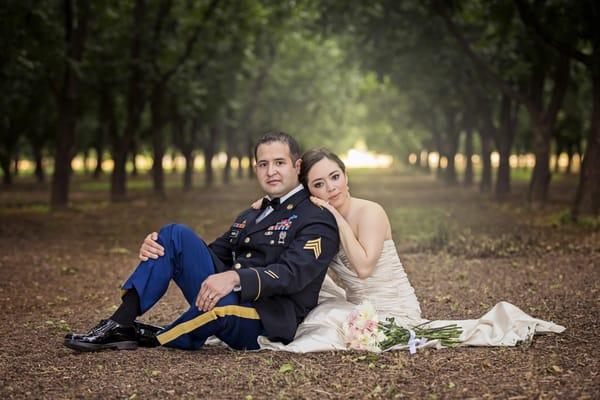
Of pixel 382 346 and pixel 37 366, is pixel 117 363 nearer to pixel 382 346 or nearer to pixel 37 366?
pixel 37 366

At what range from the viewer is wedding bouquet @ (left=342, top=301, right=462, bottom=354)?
19.8 feet

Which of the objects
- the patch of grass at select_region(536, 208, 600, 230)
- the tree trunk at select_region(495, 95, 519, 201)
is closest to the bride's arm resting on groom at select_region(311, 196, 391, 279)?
the patch of grass at select_region(536, 208, 600, 230)

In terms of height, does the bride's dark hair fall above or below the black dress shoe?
above

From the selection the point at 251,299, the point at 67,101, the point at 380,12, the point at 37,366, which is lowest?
the point at 37,366

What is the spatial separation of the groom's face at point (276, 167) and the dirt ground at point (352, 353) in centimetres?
129

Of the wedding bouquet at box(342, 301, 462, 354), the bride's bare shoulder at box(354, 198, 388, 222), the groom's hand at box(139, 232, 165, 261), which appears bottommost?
the wedding bouquet at box(342, 301, 462, 354)

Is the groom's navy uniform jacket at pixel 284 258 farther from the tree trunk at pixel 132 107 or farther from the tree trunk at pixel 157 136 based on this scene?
the tree trunk at pixel 157 136

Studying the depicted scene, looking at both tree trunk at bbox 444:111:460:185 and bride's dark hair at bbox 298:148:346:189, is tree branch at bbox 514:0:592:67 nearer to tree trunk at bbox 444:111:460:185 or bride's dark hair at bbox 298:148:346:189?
bride's dark hair at bbox 298:148:346:189

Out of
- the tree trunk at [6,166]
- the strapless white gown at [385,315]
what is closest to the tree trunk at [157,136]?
the tree trunk at [6,166]

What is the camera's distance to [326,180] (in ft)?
20.5

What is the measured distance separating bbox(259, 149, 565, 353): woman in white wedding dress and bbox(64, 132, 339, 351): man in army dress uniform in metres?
0.10

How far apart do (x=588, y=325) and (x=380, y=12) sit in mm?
15519

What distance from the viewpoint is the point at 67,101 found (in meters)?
22.6

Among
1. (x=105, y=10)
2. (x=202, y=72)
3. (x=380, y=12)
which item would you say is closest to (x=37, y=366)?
(x=380, y=12)
